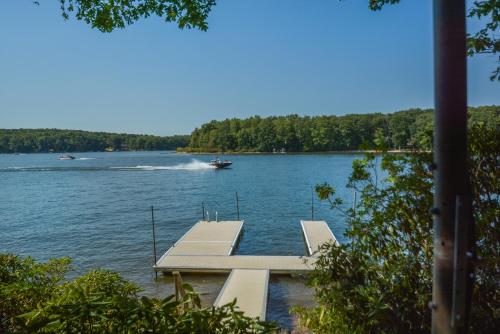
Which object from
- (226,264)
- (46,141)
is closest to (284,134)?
(46,141)

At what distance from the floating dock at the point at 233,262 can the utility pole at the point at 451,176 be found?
894cm

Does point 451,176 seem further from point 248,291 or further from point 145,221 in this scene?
point 145,221

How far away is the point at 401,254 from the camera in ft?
10.3

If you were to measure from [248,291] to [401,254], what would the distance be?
402 inches

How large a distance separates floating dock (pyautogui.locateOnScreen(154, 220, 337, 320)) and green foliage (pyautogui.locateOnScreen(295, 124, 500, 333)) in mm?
7115

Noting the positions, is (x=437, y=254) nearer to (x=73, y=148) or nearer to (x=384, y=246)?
(x=384, y=246)

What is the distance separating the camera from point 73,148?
176 metres

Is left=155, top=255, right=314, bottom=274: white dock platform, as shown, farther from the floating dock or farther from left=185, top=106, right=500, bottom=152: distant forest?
left=185, top=106, right=500, bottom=152: distant forest

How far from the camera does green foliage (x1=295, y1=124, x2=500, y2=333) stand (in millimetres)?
2818

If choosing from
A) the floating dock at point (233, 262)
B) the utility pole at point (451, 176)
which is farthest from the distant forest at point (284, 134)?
the utility pole at point (451, 176)

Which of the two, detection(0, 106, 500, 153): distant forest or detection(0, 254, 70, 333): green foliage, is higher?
detection(0, 106, 500, 153): distant forest

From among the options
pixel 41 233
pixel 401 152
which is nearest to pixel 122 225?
pixel 41 233

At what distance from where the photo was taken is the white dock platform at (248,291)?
443 inches

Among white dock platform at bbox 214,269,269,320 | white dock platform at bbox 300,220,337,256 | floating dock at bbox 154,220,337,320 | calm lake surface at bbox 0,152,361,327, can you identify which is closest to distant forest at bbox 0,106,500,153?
calm lake surface at bbox 0,152,361,327
